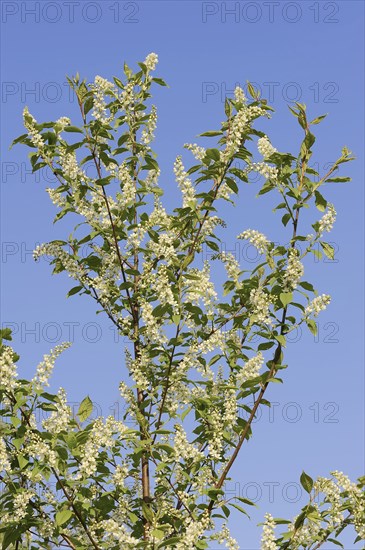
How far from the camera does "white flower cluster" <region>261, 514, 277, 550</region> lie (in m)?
6.14

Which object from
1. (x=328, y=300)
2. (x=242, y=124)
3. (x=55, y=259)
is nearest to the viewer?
(x=328, y=300)

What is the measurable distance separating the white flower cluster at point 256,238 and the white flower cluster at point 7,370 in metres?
2.51

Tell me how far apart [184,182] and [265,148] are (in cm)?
88

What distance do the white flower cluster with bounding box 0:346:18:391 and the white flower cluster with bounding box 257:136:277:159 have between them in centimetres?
309

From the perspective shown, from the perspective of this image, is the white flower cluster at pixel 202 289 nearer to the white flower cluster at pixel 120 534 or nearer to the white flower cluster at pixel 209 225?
the white flower cluster at pixel 209 225

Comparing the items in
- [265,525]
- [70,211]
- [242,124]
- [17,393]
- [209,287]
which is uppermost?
[242,124]

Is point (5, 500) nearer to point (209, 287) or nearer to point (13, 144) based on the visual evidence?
point (209, 287)

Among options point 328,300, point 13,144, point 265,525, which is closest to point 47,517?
point 265,525

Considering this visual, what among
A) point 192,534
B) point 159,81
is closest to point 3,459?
point 192,534

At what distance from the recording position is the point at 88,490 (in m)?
6.59

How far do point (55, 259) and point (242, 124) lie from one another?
7.96 feet

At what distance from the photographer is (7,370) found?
646 cm

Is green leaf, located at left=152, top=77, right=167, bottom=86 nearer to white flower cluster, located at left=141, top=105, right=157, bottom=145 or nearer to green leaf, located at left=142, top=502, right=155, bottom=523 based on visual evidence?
white flower cluster, located at left=141, top=105, right=157, bottom=145

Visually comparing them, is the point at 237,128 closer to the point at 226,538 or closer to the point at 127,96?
the point at 127,96
